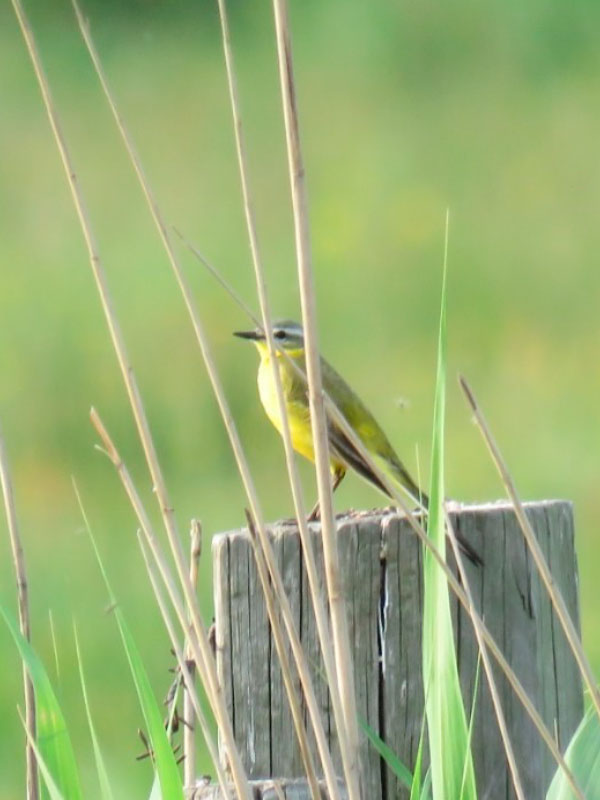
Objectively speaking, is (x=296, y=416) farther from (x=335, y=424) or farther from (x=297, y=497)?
(x=297, y=497)

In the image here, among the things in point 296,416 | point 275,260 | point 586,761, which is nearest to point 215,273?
point 586,761

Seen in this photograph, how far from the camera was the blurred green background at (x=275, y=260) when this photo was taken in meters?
10.7

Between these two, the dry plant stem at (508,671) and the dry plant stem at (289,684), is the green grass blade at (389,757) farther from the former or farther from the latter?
the dry plant stem at (508,671)

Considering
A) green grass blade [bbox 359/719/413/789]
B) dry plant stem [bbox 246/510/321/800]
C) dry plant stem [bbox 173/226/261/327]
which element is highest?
dry plant stem [bbox 173/226/261/327]

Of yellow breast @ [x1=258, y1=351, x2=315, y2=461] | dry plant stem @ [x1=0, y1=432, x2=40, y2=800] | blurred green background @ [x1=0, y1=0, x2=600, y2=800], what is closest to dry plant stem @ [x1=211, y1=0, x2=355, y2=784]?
dry plant stem @ [x1=0, y1=432, x2=40, y2=800]

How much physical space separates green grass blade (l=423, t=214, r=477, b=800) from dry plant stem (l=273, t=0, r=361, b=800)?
0.41 feet

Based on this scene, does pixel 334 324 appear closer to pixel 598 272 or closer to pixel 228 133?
pixel 598 272

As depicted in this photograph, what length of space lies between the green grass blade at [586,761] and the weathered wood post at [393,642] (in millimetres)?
475

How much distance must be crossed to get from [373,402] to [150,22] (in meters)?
6.19

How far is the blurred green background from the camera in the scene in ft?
35.0

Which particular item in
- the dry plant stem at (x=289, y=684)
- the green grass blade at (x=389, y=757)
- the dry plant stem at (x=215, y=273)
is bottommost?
the green grass blade at (x=389, y=757)

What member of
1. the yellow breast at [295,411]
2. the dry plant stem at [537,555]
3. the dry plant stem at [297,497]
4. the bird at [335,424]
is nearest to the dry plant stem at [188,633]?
the dry plant stem at [297,497]

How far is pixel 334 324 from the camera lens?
40.5 ft

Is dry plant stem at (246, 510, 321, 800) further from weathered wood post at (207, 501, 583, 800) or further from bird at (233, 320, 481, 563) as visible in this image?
bird at (233, 320, 481, 563)
